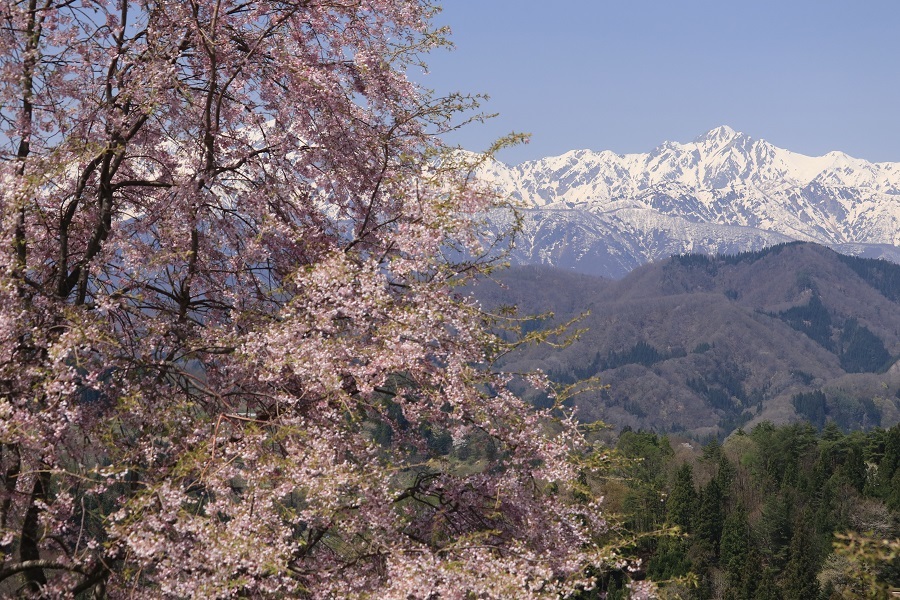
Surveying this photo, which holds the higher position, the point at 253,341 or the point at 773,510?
the point at 253,341

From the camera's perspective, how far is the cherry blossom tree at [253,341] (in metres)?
6.84

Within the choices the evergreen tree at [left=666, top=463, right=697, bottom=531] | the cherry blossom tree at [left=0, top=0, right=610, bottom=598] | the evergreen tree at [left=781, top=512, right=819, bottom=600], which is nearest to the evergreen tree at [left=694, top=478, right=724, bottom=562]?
the evergreen tree at [left=666, top=463, right=697, bottom=531]

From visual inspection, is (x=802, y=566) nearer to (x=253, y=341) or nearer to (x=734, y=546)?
(x=734, y=546)

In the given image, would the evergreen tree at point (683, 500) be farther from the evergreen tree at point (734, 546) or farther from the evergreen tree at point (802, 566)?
the evergreen tree at point (802, 566)

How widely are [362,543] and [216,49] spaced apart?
5174mm

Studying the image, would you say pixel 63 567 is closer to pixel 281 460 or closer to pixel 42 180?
pixel 281 460

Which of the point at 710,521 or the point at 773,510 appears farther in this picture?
the point at 710,521

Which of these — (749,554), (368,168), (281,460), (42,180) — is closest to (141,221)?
(42,180)

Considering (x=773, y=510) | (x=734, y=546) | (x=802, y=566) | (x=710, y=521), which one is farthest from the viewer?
(x=710, y=521)

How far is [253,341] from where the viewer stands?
7.47 metres

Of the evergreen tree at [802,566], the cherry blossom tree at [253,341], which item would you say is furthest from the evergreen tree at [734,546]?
the cherry blossom tree at [253,341]

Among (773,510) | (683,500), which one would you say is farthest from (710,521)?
(773,510)

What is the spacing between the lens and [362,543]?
8.16 metres

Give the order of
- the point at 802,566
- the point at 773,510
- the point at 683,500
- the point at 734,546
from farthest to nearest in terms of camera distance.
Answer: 1. the point at 683,500
2. the point at 773,510
3. the point at 734,546
4. the point at 802,566
